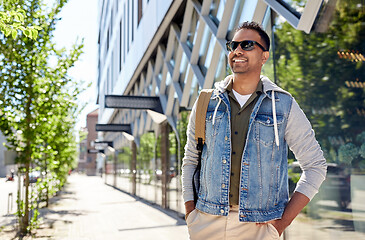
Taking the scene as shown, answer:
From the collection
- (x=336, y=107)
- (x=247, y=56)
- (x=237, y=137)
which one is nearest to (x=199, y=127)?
(x=237, y=137)

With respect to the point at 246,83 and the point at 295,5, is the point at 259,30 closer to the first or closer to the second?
the point at 246,83

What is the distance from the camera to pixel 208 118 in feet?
6.98

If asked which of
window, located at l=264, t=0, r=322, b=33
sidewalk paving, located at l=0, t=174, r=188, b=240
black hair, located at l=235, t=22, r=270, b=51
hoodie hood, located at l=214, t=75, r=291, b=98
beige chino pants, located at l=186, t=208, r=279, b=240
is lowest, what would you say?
sidewalk paving, located at l=0, t=174, r=188, b=240

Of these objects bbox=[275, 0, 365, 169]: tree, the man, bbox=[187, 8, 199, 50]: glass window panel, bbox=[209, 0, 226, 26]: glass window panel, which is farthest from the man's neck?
bbox=[187, 8, 199, 50]: glass window panel

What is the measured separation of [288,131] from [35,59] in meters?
8.98

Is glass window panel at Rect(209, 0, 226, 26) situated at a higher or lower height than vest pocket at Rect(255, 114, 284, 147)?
higher

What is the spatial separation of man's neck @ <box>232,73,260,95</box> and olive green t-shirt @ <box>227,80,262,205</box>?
47 millimetres

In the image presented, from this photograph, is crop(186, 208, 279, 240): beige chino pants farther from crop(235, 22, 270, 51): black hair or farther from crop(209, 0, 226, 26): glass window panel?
crop(209, 0, 226, 26): glass window panel

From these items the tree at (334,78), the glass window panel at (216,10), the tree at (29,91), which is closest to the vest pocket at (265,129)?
the tree at (334,78)

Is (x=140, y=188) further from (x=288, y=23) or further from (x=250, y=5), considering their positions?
(x=288, y=23)

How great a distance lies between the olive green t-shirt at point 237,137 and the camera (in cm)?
200

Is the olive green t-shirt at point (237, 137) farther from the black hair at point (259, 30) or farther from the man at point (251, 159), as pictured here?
the black hair at point (259, 30)

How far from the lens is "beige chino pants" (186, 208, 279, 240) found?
1.92 meters

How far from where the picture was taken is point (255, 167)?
194 centimetres
